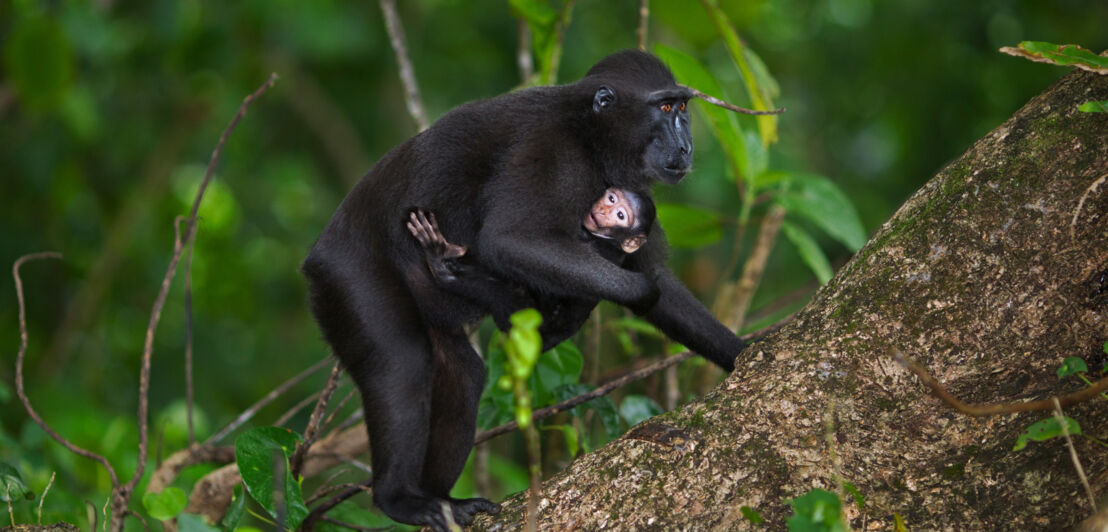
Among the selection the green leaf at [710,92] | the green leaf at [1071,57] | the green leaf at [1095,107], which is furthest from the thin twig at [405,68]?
the green leaf at [1095,107]

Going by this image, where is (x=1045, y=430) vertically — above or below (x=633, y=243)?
below

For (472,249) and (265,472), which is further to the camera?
(472,249)

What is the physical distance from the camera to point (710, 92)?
13.8ft


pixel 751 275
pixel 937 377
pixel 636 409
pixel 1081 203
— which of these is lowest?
pixel 636 409

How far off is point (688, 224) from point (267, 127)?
7059 mm

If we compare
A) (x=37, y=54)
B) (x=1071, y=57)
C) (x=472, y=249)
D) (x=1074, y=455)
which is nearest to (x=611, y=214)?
(x=472, y=249)

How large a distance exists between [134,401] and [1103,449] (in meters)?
8.38

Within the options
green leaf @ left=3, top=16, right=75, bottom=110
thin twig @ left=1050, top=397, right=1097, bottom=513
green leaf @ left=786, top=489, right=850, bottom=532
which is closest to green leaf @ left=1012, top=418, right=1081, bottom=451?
thin twig @ left=1050, top=397, right=1097, bottom=513

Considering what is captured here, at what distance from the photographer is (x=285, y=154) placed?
10.6 m

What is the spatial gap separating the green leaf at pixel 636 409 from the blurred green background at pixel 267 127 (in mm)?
1664

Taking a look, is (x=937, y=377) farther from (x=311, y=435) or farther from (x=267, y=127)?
(x=267, y=127)

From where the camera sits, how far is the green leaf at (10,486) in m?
3.19

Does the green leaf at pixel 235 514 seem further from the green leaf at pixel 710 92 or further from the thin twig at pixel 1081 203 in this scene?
the thin twig at pixel 1081 203

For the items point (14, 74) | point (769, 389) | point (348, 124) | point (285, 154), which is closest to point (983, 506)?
point (769, 389)
